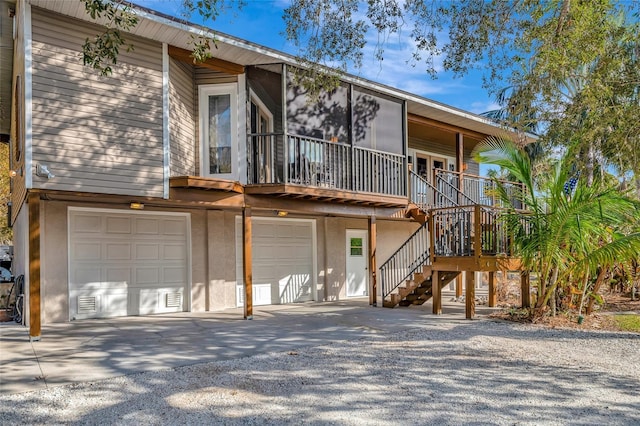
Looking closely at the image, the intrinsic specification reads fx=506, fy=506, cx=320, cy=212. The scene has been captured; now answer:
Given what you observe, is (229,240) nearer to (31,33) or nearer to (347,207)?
(347,207)

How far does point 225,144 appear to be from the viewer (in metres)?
10.9

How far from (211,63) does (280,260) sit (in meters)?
5.24

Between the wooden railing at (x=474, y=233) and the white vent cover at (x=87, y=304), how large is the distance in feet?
23.1

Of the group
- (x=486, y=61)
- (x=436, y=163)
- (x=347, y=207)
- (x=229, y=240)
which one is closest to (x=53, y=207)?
(x=229, y=240)

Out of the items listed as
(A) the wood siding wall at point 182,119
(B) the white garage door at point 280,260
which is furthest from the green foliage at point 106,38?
(B) the white garage door at point 280,260

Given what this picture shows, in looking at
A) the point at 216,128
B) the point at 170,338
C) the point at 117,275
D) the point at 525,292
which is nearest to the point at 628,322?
the point at 525,292

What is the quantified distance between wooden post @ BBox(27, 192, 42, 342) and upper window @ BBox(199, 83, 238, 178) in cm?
355

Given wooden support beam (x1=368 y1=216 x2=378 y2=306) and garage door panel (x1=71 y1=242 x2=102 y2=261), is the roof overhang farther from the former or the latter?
garage door panel (x1=71 y1=242 x2=102 y2=261)

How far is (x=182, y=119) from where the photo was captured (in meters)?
10.4

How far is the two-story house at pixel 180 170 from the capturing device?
8.48 metres

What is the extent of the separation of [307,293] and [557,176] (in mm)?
6952

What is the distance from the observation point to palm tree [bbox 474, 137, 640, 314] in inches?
348

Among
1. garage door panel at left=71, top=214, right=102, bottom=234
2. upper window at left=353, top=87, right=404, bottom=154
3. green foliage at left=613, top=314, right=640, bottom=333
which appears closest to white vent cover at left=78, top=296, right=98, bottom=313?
garage door panel at left=71, top=214, right=102, bottom=234

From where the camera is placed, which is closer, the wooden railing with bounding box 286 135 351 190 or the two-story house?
the two-story house
